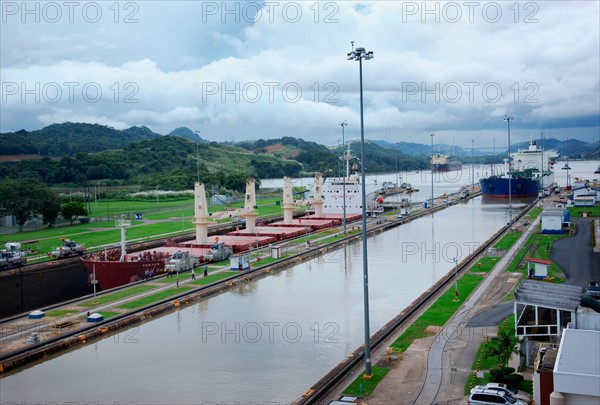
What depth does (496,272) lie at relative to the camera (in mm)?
31453

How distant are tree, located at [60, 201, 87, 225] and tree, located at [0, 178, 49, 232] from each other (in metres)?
3.14

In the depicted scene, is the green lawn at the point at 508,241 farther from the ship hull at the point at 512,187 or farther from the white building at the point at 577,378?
the ship hull at the point at 512,187

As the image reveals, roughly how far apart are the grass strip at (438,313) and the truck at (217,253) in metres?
16.6

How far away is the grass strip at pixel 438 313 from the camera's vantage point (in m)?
19.9

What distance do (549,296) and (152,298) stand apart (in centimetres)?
1763

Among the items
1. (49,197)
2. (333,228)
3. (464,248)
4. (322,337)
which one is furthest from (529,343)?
(49,197)

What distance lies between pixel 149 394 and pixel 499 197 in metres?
93.6

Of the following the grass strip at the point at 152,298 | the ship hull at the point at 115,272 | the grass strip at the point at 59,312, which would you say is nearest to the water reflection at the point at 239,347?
the grass strip at the point at 152,298

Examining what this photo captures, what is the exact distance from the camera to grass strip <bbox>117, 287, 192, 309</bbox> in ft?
85.9

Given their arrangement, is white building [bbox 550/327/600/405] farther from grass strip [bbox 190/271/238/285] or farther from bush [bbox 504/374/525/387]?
grass strip [bbox 190/271/238/285]

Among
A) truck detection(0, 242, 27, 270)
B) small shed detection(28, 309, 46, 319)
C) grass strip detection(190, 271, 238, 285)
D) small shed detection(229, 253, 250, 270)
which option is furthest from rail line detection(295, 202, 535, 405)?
truck detection(0, 242, 27, 270)

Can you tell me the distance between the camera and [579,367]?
12.0 m

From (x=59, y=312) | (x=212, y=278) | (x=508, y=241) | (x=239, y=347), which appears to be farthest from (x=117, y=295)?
(x=508, y=241)

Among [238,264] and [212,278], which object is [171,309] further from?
[238,264]
